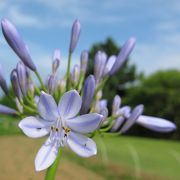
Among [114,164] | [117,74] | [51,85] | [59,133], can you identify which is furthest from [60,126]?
[117,74]

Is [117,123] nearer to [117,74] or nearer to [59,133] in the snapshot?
[59,133]

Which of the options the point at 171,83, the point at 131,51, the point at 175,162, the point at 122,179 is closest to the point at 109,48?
the point at 171,83

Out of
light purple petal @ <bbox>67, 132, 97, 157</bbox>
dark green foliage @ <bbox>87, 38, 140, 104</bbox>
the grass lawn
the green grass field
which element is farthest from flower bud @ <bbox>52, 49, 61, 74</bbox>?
dark green foliage @ <bbox>87, 38, 140, 104</bbox>

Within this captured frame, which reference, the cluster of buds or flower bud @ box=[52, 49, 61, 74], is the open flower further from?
flower bud @ box=[52, 49, 61, 74]

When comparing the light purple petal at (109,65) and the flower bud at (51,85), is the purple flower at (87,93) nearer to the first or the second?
the flower bud at (51,85)

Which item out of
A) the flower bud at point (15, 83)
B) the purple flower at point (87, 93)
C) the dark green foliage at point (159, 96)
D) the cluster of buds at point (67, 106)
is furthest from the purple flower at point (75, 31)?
the dark green foliage at point (159, 96)
